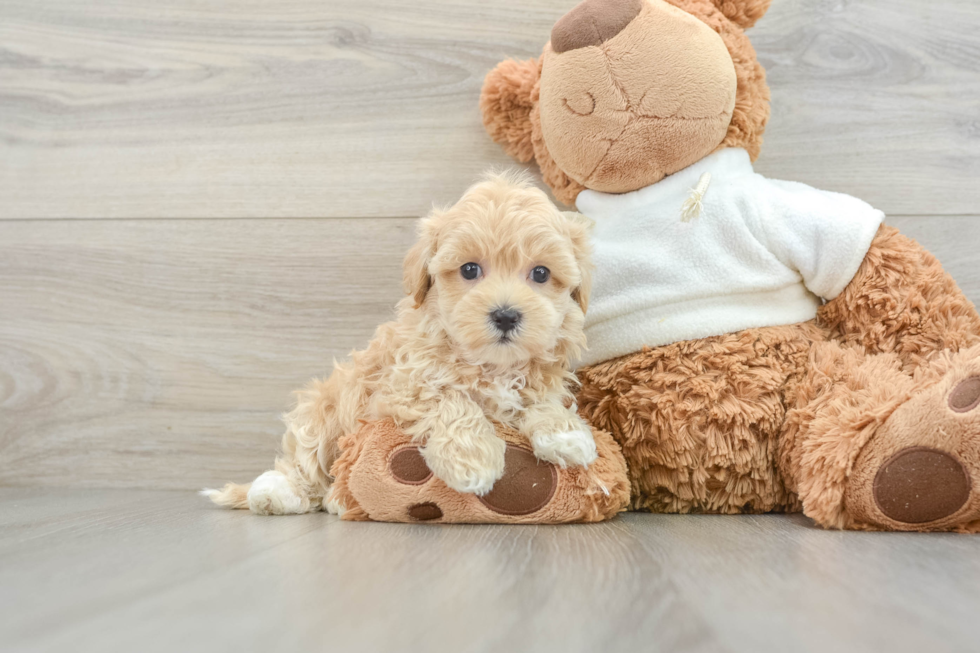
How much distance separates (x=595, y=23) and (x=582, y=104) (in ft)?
0.36

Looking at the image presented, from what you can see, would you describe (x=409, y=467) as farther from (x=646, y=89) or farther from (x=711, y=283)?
(x=646, y=89)

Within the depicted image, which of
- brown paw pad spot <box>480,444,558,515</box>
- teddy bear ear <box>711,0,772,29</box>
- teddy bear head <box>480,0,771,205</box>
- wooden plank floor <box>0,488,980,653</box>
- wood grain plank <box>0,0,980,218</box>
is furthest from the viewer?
wood grain plank <box>0,0,980,218</box>

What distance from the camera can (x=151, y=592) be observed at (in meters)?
0.59

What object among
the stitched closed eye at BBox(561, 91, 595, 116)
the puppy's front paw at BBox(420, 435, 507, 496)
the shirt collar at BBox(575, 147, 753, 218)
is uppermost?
the stitched closed eye at BBox(561, 91, 595, 116)

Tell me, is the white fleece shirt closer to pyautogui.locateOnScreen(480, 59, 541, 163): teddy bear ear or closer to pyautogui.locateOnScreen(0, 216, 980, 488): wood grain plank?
pyautogui.locateOnScreen(480, 59, 541, 163): teddy bear ear

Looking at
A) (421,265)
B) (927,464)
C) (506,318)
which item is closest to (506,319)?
→ (506,318)

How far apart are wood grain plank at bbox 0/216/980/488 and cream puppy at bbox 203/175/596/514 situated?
1.17ft

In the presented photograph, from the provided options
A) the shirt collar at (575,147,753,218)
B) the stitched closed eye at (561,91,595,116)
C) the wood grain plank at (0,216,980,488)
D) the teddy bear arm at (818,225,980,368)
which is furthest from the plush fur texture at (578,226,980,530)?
the wood grain plank at (0,216,980,488)

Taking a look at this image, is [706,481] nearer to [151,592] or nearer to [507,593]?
[507,593]

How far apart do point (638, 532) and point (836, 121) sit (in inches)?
34.0

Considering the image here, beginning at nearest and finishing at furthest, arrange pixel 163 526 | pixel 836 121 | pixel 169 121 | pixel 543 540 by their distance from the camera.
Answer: pixel 543 540, pixel 163 526, pixel 836 121, pixel 169 121

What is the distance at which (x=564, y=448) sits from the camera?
33.7 inches

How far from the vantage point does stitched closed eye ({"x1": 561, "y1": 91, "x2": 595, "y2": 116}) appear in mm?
987

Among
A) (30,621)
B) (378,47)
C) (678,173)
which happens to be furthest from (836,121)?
(30,621)
